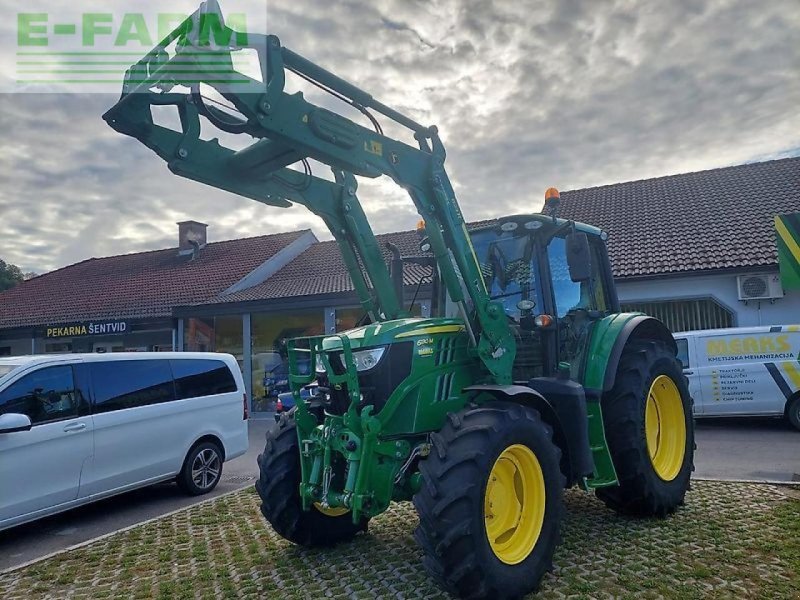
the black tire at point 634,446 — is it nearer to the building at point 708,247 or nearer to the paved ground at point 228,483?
the paved ground at point 228,483

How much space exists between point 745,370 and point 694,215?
693 cm

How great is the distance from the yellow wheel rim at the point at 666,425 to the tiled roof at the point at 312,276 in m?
10.7

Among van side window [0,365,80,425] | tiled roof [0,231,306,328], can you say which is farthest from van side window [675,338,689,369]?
tiled roof [0,231,306,328]

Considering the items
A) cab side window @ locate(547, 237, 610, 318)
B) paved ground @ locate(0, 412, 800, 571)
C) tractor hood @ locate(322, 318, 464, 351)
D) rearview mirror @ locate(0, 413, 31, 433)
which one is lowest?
paved ground @ locate(0, 412, 800, 571)

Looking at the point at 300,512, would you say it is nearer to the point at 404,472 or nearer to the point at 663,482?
the point at 404,472

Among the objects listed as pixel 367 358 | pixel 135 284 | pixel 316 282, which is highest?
pixel 135 284

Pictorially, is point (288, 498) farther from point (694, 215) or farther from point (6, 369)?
point (694, 215)

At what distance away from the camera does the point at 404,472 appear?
4375 mm

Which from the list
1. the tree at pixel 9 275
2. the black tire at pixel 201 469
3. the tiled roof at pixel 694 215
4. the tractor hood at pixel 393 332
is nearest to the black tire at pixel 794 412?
the tiled roof at pixel 694 215

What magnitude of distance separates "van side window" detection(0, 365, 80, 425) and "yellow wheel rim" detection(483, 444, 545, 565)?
457 centimetres

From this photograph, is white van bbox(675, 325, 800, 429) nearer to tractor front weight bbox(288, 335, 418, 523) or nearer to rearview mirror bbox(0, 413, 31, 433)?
tractor front weight bbox(288, 335, 418, 523)

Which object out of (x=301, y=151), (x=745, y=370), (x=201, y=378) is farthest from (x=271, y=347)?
(x=301, y=151)

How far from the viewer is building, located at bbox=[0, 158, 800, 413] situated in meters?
14.3

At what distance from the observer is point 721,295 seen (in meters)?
14.2
